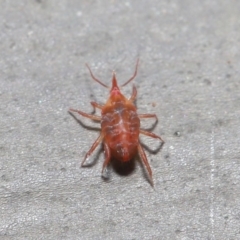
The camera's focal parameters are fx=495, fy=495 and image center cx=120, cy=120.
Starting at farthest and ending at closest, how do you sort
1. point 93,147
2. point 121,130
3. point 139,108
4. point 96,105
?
point 139,108 < point 96,105 < point 93,147 < point 121,130

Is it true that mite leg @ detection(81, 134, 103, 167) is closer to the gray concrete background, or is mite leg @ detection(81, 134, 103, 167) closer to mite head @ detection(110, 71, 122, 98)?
the gray concrete background

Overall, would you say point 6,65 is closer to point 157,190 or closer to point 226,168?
point 157,190

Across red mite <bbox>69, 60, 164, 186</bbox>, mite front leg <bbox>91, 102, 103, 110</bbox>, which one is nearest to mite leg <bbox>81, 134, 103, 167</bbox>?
red mite <bbox>69, 60, 164, 186</bbox>

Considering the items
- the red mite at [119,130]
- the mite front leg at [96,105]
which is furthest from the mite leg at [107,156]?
the mite front leg at [96,105]

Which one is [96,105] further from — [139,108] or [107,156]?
[107,156]

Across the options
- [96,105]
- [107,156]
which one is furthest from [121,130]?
[96,105]

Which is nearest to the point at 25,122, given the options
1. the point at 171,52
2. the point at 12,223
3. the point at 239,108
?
the point at 12,223

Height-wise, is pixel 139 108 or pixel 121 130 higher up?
pixel 121 130
